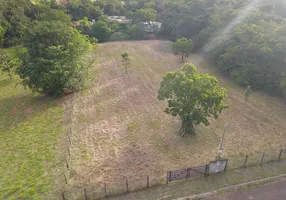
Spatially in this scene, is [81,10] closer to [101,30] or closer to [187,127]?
[101,30]

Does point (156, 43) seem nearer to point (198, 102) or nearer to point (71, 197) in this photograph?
point (198, 102)

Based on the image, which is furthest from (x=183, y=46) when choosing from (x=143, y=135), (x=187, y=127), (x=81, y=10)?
(x=81, y=10)

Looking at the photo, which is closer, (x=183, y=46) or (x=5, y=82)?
(x=5, y=82)

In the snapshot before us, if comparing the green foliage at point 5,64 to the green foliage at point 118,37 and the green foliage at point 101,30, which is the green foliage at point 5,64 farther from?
the green foliage at point 118,37

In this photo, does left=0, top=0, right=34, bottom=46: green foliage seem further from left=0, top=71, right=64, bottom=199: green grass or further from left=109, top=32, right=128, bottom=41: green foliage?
left=0, top=71, right=64, bottom=199: green grass

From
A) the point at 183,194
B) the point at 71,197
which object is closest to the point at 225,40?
the point at 183,194
